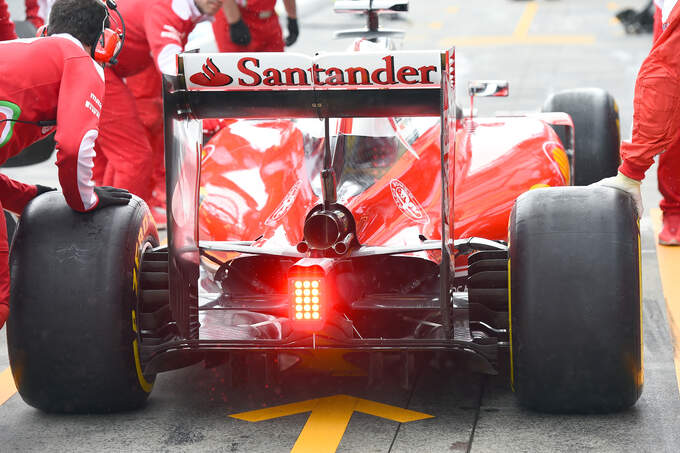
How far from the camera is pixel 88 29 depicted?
4375mm

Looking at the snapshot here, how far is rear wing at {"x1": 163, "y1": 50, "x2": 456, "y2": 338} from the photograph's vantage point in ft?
12.8

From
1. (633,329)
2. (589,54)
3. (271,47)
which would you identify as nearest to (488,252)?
(633,329)

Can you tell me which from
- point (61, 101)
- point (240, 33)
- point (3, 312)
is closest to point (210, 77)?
point (61, 101)

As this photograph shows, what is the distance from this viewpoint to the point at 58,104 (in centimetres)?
414

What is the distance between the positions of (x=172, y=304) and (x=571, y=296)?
1.41 m

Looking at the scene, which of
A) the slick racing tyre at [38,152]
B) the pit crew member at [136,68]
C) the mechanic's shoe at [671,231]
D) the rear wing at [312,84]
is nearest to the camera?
the rear wing at [312,84]

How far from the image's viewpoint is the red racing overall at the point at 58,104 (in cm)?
405

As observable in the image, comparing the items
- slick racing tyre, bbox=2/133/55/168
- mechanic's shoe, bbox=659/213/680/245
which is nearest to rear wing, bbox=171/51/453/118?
mechanic's shoe, bbox=659/213/680/245

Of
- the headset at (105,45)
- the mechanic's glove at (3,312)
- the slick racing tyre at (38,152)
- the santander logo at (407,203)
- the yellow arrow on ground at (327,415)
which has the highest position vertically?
the headset at (105,45)

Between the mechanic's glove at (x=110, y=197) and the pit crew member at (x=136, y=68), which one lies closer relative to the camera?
the mechanic's glove at (x=110, y=197)

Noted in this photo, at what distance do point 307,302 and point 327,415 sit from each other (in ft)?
1.84

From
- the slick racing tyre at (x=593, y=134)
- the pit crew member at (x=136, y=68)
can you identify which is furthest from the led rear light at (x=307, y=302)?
the slick racing tyre at (x=593, y=134)

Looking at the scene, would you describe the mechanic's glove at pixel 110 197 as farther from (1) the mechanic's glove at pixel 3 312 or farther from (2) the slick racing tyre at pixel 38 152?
(2) the slick racing tyre at pixel 38 152

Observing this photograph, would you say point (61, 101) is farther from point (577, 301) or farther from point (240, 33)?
point (240, 33)
